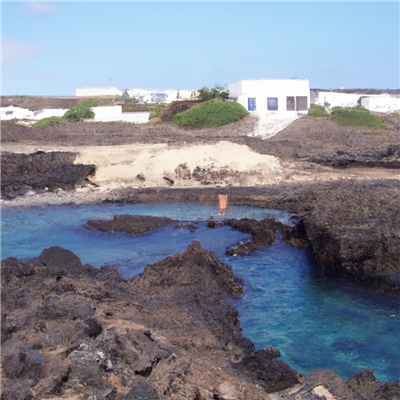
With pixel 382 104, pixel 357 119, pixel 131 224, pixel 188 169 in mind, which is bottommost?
pixel 131 224

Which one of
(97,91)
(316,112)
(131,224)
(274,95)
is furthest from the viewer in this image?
(97,91)

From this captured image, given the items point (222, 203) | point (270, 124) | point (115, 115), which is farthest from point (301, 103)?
point (222, 203)

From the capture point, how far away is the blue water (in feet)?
26.6

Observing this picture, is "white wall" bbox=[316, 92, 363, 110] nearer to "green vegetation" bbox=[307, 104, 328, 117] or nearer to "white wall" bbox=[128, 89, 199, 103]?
"green vegetation" bbox=[307, 104, 328, 117]

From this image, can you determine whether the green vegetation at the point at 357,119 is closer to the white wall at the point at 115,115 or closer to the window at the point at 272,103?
the window at the point at 272,103

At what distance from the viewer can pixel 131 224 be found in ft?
48.6

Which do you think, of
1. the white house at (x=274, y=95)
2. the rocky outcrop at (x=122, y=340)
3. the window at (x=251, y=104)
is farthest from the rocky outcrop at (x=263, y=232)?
the window at (x=251, y=104)

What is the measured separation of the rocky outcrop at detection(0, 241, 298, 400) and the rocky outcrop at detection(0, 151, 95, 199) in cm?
1118

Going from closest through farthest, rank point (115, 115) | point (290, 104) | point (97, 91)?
point (290, 104), point (115, 115), point (97, 91)

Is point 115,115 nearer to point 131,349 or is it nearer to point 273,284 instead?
point 273,284

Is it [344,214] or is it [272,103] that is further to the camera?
[272,103]

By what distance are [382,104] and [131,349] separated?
1828 inches

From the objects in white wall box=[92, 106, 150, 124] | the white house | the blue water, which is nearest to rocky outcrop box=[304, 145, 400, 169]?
the blue water

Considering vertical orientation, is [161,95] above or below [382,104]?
above
